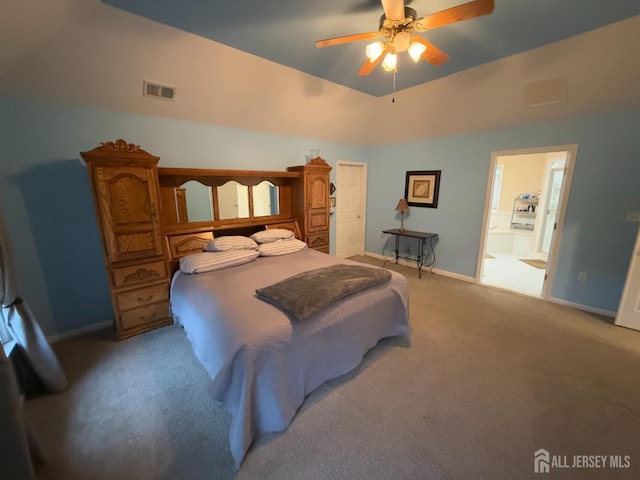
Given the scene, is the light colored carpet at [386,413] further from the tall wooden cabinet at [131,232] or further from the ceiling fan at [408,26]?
the ceiling fan at [408,26]

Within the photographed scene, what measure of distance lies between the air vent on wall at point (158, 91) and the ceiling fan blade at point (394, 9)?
218cm

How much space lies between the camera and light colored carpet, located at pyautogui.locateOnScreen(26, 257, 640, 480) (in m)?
1.42

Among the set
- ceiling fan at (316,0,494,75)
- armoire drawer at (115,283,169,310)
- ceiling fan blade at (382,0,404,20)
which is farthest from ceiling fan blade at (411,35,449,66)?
armoire drawer at (115,283,169,310)

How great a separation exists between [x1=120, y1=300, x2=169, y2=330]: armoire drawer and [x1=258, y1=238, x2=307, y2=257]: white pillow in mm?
1191

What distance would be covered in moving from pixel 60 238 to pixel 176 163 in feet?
4.44

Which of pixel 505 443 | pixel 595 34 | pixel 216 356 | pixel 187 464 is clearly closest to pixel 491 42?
pixel 595 34

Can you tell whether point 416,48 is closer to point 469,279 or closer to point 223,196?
point 223,196

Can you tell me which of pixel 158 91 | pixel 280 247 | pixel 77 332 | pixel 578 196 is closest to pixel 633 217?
pixel 578 196

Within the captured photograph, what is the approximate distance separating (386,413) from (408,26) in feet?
8.70

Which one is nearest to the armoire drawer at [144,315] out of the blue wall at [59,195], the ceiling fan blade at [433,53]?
the blue wall at [59,195]

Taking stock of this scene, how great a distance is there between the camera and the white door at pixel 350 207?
5008 millimetres

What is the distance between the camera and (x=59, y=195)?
2.44m

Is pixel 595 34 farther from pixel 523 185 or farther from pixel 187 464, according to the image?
pixel 523 185

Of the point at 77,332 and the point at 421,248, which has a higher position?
the point at 421,248
